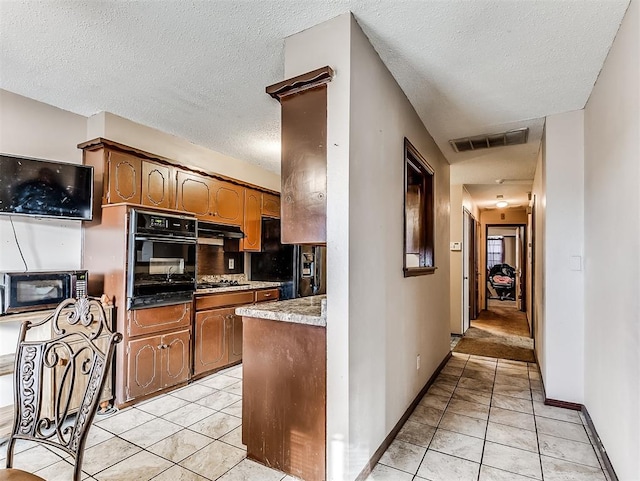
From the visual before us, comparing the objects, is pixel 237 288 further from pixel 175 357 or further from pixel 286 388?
pixel 286 388

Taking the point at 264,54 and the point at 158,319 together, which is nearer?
the point at 264,54

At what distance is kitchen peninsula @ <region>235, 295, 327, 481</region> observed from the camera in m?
1.81

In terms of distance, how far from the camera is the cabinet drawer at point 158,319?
2.87 m

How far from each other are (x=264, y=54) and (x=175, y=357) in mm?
2609

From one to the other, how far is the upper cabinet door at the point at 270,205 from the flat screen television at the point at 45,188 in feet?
7.13

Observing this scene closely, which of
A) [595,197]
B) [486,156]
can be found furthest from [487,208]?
[595,197]

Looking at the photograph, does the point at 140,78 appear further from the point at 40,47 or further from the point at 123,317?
the point at 123,317

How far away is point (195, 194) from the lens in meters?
3.73

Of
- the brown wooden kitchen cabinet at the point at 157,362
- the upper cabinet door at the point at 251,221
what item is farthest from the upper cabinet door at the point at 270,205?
the brown wooden kitchen cabinet at the point at 157,362

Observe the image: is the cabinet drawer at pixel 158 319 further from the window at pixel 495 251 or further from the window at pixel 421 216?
the window at pixel 495 251

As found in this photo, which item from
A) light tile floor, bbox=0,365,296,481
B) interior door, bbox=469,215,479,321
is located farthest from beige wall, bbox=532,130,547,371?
interior door, bbox=469,215,479,321

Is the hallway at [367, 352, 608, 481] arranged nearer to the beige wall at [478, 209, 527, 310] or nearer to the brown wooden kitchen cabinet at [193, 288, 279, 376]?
the brown wooden kitchen cabinet at [193, 288, 279, 376]

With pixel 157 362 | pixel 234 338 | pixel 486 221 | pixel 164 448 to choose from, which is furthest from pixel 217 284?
pixel 486 221

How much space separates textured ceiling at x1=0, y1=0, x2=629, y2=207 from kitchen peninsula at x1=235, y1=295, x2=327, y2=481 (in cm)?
154
